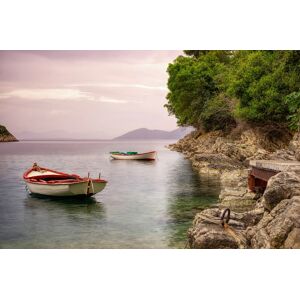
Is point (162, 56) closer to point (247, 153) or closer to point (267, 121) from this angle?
point (267, 121)

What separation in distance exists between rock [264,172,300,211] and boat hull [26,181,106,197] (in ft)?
15.2

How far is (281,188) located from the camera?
22.5ft

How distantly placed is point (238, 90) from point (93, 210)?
6.94 meters

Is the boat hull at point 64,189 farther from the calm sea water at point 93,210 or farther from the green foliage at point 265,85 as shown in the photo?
the green foliage at point 265,85

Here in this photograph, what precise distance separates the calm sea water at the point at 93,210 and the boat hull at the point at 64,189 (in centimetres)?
21

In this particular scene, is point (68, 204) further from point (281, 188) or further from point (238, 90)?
point (238, 90)

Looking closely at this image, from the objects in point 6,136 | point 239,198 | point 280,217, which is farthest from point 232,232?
point 6,136

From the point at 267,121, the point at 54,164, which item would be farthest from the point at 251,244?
the point at 267,121

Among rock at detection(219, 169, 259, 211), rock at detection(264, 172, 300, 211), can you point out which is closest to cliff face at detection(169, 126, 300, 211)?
rock at detection(219, 169, 259, 211)

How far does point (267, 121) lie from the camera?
12859 millimetres

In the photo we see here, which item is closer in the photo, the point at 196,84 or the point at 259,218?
the point at 259,218

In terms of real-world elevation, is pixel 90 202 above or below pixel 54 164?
below

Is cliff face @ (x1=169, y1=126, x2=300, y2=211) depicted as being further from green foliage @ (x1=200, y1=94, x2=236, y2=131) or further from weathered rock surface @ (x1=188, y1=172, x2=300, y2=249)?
weathered rock surface @ (x1=188, y1=172, x2=300, y2=249)
